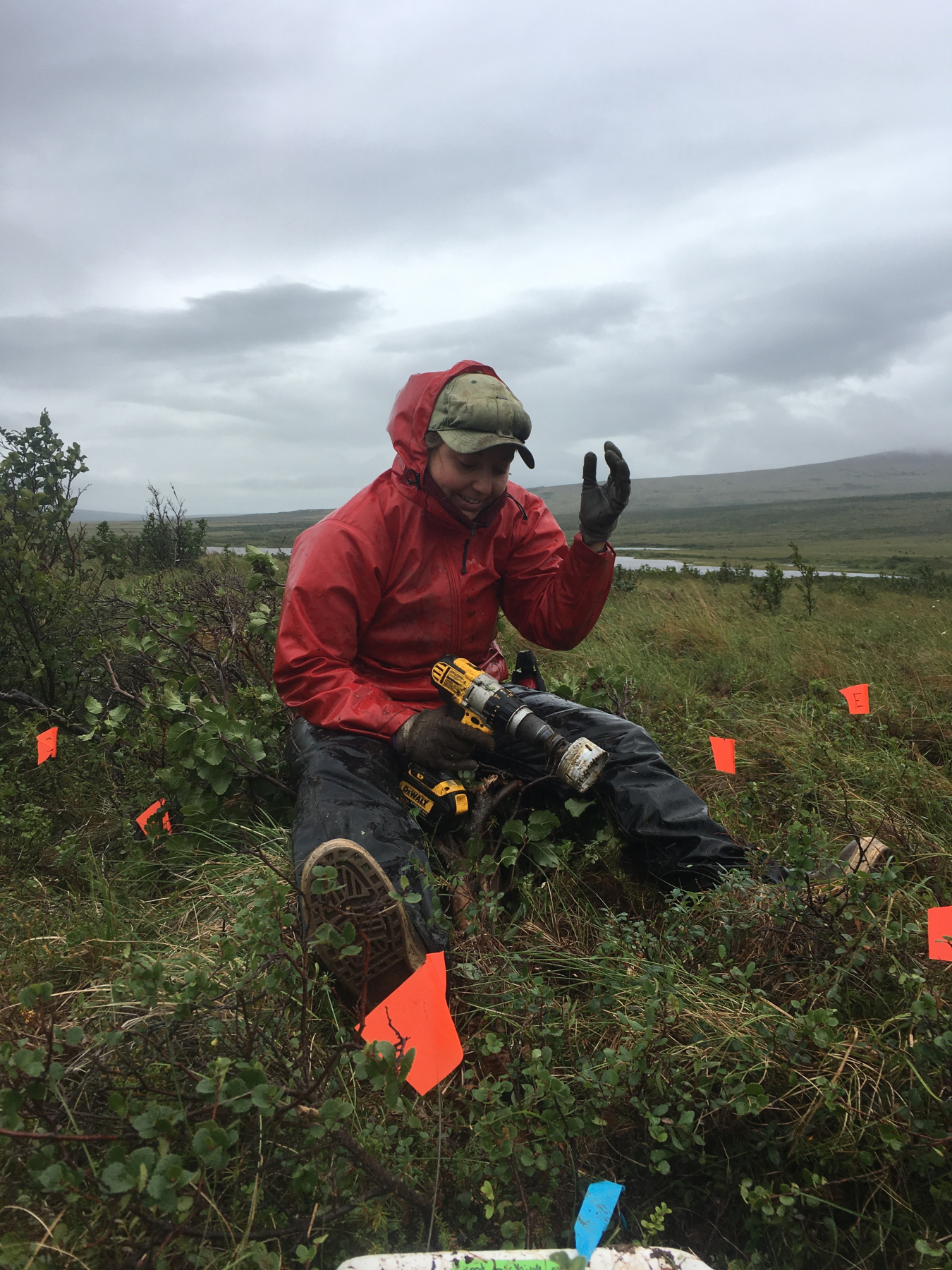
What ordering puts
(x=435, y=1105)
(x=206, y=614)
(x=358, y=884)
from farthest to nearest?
(x=206, y=614) → (x=358, y=884) → (x=435, y=1105)

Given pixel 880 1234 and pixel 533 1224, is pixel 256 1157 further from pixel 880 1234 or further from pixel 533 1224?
pixel 880 1234

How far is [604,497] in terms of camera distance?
3180mm

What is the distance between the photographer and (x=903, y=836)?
276cm

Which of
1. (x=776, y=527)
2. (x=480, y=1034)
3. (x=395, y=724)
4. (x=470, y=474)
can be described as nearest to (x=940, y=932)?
(x=480, y=1034)

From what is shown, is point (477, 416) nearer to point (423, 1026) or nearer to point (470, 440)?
point (470, 440)

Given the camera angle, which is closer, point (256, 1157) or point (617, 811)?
point (256, 1157)

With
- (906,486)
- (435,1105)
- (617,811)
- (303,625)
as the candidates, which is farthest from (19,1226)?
(906,486)

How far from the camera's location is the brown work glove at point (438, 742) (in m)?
2.80

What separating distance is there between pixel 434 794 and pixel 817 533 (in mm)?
97705

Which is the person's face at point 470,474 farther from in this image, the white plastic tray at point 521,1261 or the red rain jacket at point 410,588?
the white plastic tray at point 521,1261

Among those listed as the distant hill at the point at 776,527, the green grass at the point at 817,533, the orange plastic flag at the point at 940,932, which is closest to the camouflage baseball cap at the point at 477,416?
the orange plastic flag at the point at 940,932

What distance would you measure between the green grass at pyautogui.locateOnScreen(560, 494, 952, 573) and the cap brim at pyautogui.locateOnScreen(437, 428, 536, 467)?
3162 centimetres

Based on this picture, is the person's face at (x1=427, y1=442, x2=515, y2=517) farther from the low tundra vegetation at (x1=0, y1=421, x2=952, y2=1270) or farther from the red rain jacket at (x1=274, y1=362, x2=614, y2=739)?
the low tundra vegetation at (x1=0, y1=421, x2=952, y2=1270)

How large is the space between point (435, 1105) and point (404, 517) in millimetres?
2091
